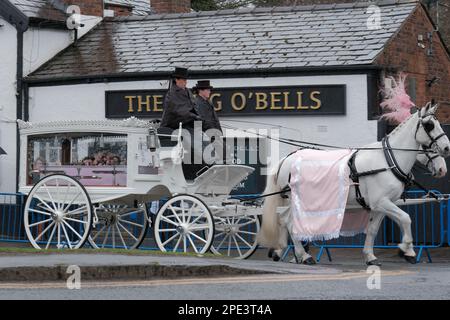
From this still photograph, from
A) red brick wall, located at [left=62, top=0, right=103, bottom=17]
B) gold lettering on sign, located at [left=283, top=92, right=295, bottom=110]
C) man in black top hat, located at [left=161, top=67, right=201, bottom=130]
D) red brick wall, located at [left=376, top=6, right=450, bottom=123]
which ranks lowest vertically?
man in black top hat, located at [left=161, top=67, right=201, bottom=130]

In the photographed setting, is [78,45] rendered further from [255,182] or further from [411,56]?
[411,56]

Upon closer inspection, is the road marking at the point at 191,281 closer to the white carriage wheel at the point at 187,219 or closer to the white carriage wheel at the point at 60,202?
the white carriage wheel at the point at 187,219

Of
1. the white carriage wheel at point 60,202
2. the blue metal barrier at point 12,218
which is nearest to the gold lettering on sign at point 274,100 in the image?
the blue metal barrier at point 12,218

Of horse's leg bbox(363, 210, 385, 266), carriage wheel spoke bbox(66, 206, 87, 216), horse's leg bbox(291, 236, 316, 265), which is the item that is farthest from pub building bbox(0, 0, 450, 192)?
carriage wheel spoke bbox(66, 206, 87, 216)

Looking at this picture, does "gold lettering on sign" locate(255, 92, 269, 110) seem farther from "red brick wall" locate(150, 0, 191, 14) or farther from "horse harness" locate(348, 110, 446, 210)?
A: "red brick wall" locate(150, 0, 191, 14)

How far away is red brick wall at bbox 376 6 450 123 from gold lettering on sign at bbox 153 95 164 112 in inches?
188

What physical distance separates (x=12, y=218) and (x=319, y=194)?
376 inches

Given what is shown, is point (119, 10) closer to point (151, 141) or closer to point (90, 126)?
point (90, 126)

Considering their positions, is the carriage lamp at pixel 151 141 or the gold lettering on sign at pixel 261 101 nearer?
the carriage lamp at pixel 151 141

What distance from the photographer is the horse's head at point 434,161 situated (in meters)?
14.4

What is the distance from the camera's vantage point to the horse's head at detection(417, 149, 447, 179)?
14.4 metres

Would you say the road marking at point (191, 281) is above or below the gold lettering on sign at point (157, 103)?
below

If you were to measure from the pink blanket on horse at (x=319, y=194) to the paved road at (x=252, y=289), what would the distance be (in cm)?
246
